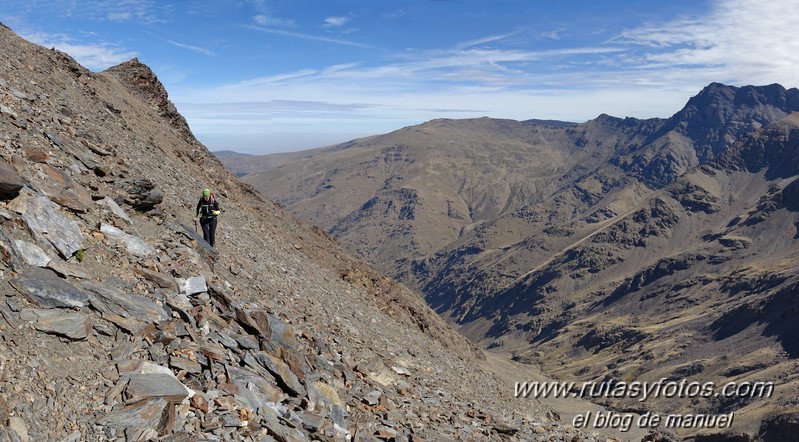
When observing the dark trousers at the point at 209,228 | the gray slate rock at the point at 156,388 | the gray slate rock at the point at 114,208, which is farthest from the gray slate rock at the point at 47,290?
the dark trousers at the point at 209,228

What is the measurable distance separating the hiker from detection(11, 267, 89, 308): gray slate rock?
29.6 ft

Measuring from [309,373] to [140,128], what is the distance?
2665 centimetres

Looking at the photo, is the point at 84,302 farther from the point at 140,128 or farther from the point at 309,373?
the point at 140,128

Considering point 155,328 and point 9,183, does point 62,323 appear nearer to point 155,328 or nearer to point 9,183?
point 155,328

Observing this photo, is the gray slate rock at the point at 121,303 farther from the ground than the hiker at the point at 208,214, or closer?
closer

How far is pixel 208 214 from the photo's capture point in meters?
21.2

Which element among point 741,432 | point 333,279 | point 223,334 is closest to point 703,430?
point 741,432

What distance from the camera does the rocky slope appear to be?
34.2 ft

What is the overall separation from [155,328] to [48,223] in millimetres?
3907

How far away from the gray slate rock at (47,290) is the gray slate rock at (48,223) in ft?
4.02

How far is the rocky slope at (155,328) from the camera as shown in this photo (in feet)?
34.2

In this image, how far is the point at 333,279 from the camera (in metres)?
34.7

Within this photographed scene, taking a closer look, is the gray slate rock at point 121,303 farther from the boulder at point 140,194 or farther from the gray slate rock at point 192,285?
the boulder at point 140,194

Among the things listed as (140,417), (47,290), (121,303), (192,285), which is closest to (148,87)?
(192,285)
